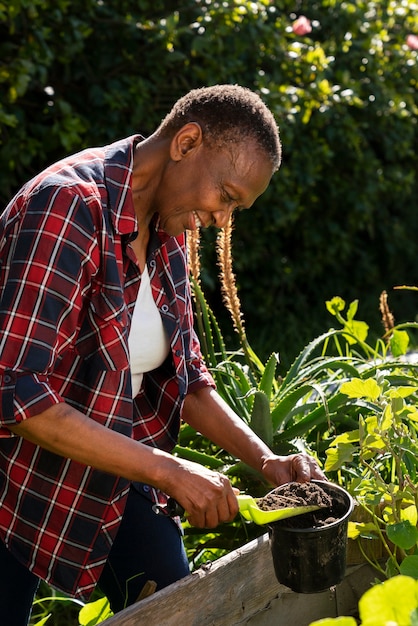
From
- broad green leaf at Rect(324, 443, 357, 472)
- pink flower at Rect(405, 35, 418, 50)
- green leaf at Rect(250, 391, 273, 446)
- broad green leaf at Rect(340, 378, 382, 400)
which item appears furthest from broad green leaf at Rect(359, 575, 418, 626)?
pink flower at Rect(405, 35, 418, 50)

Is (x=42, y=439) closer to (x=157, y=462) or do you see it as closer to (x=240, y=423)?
(x=157, y=462)

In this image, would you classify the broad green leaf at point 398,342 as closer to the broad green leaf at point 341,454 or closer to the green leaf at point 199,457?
the green leaf at point 199,457

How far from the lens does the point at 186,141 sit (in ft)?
6.32

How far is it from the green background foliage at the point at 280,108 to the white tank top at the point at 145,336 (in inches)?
76.0

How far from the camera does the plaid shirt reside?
1746 mm

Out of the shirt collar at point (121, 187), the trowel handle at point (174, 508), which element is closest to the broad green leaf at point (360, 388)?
the trowel handle at point (174, 508)

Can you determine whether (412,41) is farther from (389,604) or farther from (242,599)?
(389,604)

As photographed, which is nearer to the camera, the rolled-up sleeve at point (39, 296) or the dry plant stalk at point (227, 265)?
the rolled-up sleeve at point (39, 296)

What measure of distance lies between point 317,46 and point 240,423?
10.7ft

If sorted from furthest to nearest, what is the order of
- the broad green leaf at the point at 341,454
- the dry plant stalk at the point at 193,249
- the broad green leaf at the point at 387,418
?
the dry plant stalk at the point at 193,249 < the broad green leaf at the point at 341,454 < the broad green leaf at the point at 387,418

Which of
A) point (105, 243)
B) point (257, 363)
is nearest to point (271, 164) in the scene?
point (105, 243)

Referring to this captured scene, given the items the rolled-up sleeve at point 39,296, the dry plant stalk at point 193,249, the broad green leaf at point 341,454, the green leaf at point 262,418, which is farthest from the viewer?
the dry plant stalk at point 193,249

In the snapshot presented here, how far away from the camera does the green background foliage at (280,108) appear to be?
4.22 metres

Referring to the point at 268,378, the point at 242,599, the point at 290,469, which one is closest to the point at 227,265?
the point at 268,378
